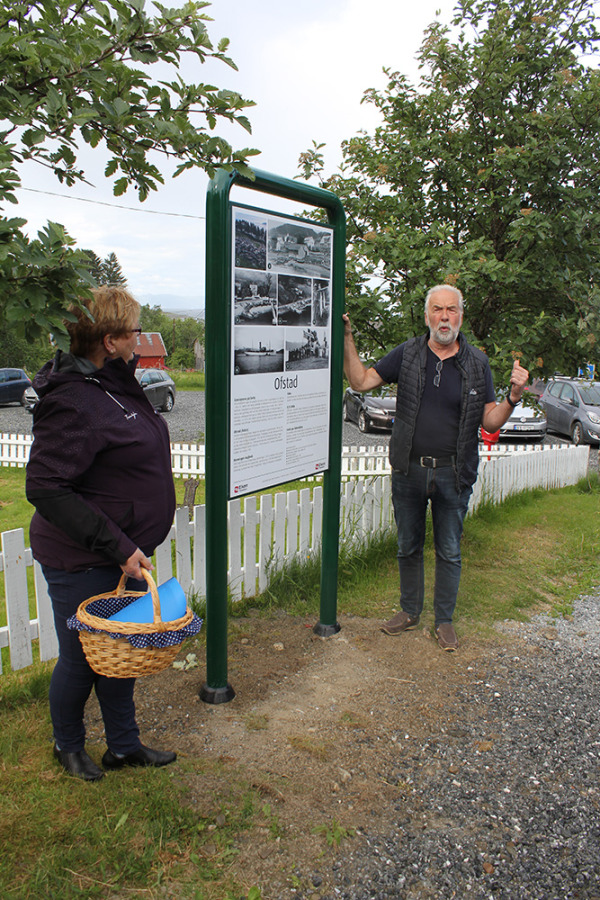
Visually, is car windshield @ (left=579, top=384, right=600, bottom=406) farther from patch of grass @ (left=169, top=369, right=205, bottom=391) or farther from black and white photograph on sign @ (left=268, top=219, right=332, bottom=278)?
patch of grass @ (left=169, top=369, right=205, bottom=391)

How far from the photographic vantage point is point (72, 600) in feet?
7.98

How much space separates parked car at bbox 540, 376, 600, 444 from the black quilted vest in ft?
41.4

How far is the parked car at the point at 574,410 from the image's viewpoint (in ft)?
53.1

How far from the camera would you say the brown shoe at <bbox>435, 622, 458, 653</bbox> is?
4.00 meters

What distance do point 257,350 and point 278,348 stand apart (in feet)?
0.59

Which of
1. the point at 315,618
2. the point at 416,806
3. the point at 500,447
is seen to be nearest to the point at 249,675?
the point at 315,618

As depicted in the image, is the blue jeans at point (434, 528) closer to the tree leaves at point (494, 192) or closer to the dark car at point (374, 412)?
the tree leaves at point (494, 192)

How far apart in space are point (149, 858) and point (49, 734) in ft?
3.08

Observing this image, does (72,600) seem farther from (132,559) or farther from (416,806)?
(416,806)

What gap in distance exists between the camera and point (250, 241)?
324cm

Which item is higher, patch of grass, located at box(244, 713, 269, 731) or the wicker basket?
the wicker basket

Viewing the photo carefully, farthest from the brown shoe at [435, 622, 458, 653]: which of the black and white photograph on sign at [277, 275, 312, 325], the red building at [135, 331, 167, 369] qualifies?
the red building at [135, 331, 167, 369]

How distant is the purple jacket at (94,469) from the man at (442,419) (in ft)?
5.88

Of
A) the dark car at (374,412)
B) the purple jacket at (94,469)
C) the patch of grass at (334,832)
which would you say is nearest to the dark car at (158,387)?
the dark car at (374,412)
